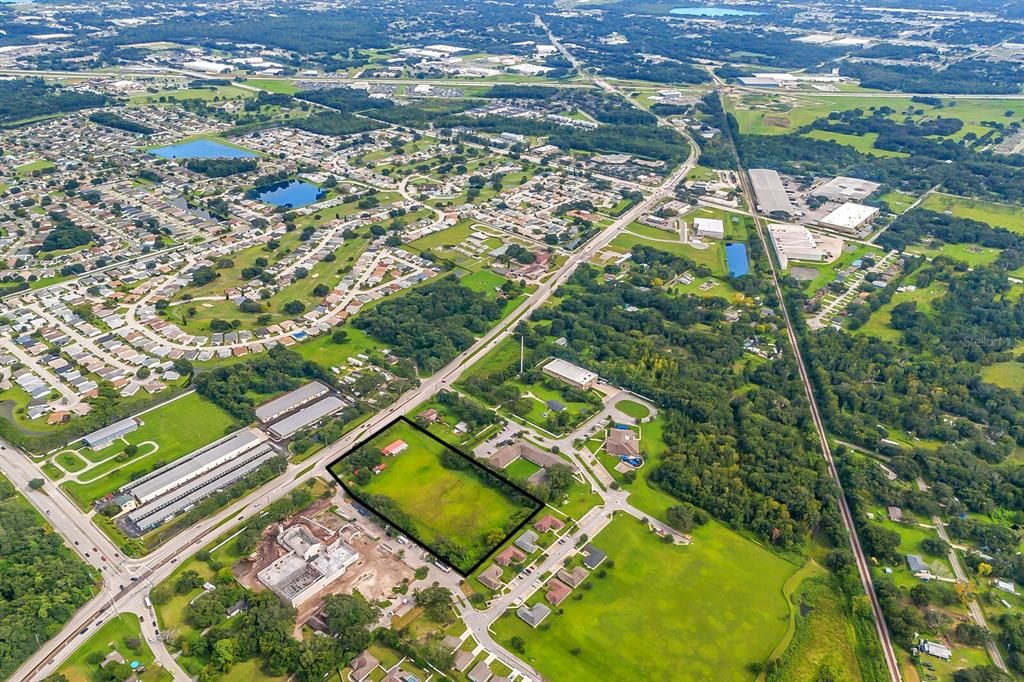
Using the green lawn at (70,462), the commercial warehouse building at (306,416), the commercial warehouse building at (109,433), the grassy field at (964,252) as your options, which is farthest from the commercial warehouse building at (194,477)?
the grassy field at (964,252)

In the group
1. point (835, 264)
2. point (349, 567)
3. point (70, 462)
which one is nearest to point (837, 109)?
point (835, 264)

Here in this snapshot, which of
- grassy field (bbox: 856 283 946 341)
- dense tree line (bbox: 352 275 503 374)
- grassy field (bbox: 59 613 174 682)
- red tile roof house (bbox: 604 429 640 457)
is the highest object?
grassy field (bbox: 856 283 946 341)

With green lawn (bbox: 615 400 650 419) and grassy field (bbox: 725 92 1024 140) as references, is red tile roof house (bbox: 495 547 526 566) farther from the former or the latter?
grassy field (bbox: 725 92 1024 140)

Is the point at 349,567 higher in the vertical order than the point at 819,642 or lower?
lower

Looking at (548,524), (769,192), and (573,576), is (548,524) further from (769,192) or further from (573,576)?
(769,192)

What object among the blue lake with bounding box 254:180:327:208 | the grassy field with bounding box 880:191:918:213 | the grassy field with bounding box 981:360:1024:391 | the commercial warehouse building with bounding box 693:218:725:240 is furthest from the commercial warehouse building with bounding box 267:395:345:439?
the grassy field with bounding box 880:191:918:213

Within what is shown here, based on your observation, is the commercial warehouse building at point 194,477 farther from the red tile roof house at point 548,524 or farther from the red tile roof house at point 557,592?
the red tile roof house at point 557,592
